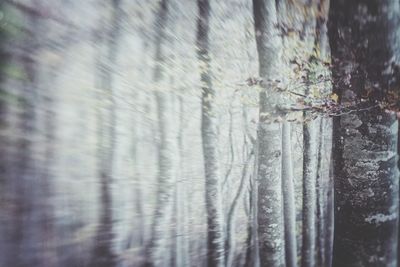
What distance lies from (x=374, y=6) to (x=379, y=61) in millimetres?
333

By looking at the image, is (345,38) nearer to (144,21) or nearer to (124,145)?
(144,21)

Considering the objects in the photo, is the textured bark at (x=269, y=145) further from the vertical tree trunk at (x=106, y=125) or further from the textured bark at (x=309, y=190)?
the vertical tree trunk at (x=106, y=125)

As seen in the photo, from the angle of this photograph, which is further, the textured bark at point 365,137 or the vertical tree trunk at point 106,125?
the textured bark at point 365,137

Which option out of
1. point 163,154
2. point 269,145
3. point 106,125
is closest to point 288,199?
point 269,145

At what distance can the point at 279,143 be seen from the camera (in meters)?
2.22

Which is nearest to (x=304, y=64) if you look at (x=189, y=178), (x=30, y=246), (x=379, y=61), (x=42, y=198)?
(x=379, y=61)

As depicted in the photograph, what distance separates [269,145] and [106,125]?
1084mm

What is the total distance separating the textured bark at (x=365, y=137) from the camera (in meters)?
2.01

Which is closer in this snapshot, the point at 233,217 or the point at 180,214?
the point at 180,214

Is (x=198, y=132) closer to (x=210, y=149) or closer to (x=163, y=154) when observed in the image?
(x=210, y=149)

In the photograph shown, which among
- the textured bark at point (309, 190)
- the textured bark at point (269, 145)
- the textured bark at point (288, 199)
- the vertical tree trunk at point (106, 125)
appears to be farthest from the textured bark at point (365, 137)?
the vertical tree trunk at point (106, 125)

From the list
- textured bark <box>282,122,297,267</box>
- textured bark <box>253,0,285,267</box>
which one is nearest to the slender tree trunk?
textured bark <box>253,0,285,267</box>

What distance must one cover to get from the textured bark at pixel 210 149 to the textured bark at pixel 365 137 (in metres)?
0.86

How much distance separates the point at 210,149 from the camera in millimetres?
2064
